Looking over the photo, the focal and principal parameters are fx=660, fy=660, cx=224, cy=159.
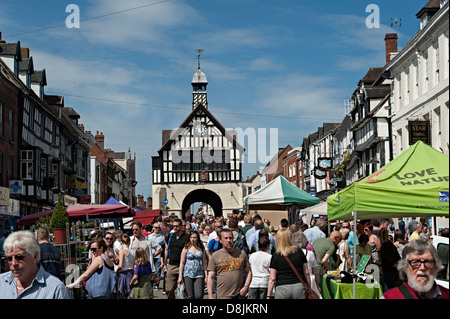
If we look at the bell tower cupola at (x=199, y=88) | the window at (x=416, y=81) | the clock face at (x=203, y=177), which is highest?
the bell tower cupola at (x=199, y=88)

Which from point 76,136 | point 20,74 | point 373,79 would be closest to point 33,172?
point 20,74

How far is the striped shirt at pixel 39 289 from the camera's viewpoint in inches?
168

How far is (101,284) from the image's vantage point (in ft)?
30.3

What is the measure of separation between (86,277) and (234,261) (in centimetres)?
210

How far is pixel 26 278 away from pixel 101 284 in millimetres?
4966

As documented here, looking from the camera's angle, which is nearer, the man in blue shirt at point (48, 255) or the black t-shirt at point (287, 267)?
the black t-shirt at point (287, 267)

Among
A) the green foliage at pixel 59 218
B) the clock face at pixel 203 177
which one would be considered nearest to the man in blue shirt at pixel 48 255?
the green foliage at pixel 59 218

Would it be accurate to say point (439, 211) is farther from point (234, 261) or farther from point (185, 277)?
point (185, 277)

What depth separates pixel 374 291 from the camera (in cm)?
1021

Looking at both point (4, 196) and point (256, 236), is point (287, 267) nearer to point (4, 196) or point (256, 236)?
point (256, 236)

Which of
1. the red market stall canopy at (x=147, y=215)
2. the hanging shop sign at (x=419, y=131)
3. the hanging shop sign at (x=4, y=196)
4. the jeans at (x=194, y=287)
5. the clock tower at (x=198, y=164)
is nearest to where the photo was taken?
the jeans at (x=194, y=287)

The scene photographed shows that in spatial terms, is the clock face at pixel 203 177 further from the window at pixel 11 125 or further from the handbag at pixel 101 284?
the handbag at pixel 101 284

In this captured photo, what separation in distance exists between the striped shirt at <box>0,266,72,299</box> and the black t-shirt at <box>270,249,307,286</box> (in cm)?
466

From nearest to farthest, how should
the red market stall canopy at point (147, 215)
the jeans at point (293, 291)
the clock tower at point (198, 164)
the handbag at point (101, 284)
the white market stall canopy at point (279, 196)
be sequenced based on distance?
the jeans at point (293, 291), the handbag at point (101, 284), the white market stall canopy at point (279, 196), the red market stall canopy at point (147, 215), the clock tower at point (198, 164)
